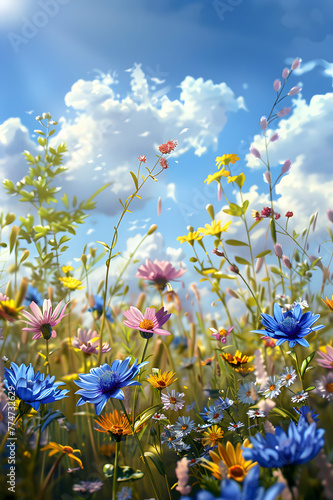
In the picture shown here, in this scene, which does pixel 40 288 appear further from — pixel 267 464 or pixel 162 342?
pixel 267 464

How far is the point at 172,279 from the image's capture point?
2.80ft

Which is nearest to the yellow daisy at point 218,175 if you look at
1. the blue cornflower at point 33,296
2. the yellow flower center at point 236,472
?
the blue cornflower at point 33,296

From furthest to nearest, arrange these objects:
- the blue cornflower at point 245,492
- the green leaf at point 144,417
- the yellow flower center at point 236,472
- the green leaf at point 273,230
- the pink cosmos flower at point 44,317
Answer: the green leaf at point 273,230 → the pink cosmos flower at point 44,317 → the green leaf at point 144,417 → the yellow flower center at point 236,472 → the blue cornflower at point 245,492

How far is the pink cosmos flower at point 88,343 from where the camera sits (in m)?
0.79

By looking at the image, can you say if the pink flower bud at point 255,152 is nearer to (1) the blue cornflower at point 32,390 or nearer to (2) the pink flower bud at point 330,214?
(2) the pink flower bud at point 330,214

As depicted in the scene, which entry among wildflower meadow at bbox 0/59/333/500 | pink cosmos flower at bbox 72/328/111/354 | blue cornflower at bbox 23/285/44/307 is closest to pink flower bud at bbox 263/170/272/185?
wildflower meadow at bbox 0/59/333/500

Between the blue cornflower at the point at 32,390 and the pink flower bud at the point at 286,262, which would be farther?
the pink flower bud at the point at 286,262

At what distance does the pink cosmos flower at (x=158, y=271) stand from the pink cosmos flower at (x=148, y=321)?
0.16 metres

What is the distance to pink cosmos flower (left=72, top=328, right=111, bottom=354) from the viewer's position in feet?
2.60

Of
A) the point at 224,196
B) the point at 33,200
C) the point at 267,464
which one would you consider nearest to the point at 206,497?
the point at 267,464

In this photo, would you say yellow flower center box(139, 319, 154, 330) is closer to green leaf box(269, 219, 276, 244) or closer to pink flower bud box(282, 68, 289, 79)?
green leaf box(269, 219, 276, 244)

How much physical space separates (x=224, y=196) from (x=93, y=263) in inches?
14.3

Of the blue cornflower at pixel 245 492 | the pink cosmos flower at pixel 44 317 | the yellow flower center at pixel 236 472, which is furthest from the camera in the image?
the pink cosmos flower at pixel 44 317

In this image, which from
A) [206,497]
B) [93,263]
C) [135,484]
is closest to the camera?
[206,497]
